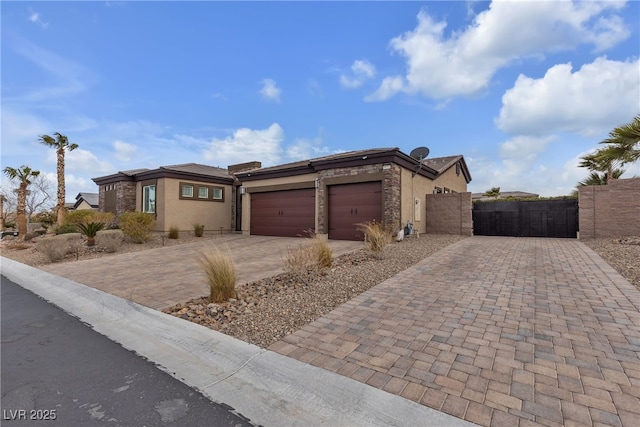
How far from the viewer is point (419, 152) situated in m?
13.3

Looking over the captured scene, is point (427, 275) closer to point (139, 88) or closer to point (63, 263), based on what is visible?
point (63, 263)

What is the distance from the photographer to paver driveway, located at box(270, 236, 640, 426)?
218 centimetres

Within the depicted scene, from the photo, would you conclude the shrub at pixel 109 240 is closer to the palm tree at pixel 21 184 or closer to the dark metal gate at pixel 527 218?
the palm tree at pixel 21 184

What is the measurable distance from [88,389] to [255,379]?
144 centimetres

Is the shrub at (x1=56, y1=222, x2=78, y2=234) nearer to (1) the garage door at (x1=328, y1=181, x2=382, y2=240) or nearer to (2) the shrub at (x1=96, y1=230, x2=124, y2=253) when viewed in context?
(2) the shrub at (x1=96, y1=230, x2=124, y2=253)

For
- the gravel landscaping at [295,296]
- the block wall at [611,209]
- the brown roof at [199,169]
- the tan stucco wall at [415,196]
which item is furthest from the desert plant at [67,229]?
the block wall at [611,209]

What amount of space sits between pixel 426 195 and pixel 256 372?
13.8 meters

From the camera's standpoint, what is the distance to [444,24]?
9.96 metres

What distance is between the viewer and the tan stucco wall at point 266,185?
14.4 meters

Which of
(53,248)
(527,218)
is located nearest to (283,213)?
(53,248)

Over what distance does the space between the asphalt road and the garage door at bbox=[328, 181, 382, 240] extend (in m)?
9.92

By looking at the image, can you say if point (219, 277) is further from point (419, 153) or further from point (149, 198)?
point (149, 198)

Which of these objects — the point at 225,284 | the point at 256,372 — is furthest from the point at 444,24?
the point at 256,372

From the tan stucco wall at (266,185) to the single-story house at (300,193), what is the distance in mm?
49
